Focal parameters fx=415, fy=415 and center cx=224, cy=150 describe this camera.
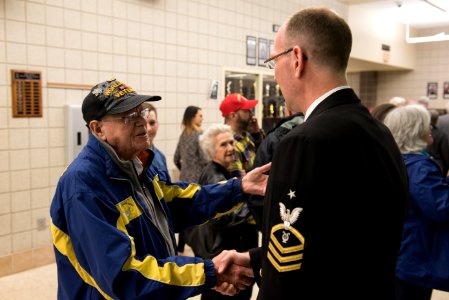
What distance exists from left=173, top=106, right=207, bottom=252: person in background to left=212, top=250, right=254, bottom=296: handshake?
2.74 m

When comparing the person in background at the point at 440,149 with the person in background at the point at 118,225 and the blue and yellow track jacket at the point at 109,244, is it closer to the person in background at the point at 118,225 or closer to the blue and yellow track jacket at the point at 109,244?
the person in background at the point at 118,225

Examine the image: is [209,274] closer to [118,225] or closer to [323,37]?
[118,225]

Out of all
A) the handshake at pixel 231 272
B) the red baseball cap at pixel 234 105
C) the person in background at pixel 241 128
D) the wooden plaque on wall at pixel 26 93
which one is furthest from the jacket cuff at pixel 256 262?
the wooden plaque on wall at pixel 26 93

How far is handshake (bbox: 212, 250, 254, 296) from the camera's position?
1.57m

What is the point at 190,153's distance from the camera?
4.52 metres

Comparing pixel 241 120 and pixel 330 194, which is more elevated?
pixel 241 120

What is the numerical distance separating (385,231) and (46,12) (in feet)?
12.7

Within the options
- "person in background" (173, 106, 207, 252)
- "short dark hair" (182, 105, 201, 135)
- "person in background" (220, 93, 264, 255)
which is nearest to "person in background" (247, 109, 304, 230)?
"person in background" (220, 93, 264, 255)

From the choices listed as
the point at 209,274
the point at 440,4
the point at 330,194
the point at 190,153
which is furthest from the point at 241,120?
the point at 440,4

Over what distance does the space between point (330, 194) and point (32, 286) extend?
3531mm

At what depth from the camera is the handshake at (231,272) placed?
1.57 meters

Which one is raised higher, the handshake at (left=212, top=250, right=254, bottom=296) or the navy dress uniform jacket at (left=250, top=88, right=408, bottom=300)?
the navy dress uniform jacket at (left=250, top=88, right=408, bottom=300)

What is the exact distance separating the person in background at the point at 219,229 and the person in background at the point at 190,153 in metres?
1.57

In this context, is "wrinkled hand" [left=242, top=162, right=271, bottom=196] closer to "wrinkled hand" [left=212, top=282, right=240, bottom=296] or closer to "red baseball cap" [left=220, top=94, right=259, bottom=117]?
"wrinkled hand" [left=212, top=282, right=240, bottom=296]
